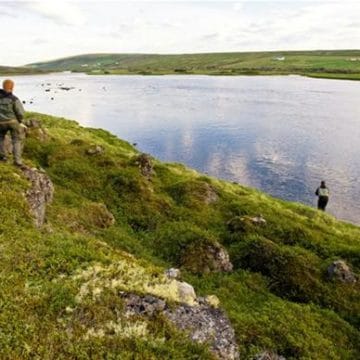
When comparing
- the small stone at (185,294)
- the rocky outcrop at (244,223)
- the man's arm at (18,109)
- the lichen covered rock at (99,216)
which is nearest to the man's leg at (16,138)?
the man's arm at (18,109)

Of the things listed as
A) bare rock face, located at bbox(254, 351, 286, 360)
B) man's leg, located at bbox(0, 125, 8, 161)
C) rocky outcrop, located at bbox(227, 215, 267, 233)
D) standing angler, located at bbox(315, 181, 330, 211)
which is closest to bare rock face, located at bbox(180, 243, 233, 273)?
rocky outcrop, located at bbox(227, 215, 267, 233)

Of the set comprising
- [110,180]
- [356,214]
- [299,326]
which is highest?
[110,180]

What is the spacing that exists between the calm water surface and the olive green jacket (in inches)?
1364

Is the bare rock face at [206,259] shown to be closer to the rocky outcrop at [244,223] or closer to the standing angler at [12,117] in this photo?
the rocky outcrop at [244,223]

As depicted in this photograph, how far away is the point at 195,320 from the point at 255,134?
7442cm

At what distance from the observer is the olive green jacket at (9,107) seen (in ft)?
70.1

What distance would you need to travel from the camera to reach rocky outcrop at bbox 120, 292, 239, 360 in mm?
12680

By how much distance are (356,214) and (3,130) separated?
36.7 metres

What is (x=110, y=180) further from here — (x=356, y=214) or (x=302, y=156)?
(x=302, y=156)

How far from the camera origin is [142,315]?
12.6 metres

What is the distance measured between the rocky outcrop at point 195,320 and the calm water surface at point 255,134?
34.7 metres

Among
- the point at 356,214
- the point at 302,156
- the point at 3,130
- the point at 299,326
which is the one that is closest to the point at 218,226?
the point at 299,326

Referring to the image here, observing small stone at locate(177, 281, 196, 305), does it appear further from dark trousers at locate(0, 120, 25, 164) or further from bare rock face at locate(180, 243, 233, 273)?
dark trousers at locate(0, 120, 25, 164)

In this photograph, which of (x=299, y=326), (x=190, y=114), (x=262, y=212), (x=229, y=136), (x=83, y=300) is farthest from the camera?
(x=190, y=114)
